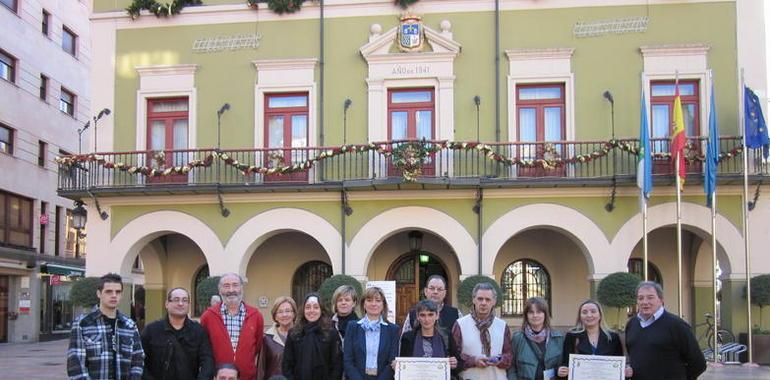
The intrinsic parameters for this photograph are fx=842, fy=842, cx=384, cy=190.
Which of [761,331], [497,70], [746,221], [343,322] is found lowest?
[761,331]

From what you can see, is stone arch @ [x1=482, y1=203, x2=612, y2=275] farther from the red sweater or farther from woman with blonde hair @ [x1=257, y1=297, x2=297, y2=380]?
the red sweater

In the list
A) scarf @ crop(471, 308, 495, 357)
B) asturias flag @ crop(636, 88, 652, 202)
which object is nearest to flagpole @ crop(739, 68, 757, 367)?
asturias flag @ crop(636, 88, 652, 202)

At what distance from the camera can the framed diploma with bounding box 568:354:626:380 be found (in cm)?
741

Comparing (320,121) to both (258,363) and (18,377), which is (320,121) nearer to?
(18,377)

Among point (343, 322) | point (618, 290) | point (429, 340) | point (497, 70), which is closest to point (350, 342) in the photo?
point (343, 322)

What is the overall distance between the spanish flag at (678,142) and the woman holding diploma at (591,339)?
1085cm

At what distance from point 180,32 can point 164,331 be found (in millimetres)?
14556

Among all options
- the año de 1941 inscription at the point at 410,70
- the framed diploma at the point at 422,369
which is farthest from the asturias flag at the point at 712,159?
the framed diploma at the point at 422,369

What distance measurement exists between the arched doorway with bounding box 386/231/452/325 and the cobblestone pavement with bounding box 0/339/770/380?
24.2 feet

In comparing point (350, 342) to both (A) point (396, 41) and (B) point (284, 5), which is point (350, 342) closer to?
(A) point (396, 41)

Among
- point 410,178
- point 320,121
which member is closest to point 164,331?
point 410,178

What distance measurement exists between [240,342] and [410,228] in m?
11.5

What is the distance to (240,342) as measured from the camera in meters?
8.29

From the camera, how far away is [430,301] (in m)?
7.96
